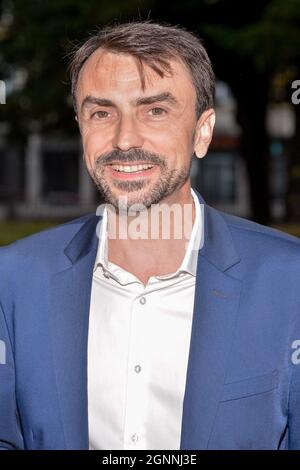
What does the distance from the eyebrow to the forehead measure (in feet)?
0.07

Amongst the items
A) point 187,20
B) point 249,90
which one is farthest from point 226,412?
point 249,90

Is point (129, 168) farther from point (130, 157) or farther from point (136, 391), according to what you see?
point (136, 391)

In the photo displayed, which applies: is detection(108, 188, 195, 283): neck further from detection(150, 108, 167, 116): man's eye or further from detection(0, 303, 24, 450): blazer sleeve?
detection(0, 303, 24, 450): blazer sleeve

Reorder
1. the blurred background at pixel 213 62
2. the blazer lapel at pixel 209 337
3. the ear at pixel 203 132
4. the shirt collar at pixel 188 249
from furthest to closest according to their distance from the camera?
1. the blurred background at pixel 213 62
2. the ear at pixel 203 132
3. the shirt collar at pixel 188 249
4. the blazer lapel at pixel 209 337

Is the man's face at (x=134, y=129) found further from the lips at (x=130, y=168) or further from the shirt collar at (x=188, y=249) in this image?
the shirt collar at (x=188, y=249)

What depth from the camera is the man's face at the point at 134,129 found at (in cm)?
277

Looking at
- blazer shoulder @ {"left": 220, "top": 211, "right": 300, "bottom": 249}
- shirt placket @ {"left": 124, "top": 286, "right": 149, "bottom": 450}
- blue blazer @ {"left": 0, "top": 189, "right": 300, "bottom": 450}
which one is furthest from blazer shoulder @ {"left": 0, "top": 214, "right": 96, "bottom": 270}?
blazer shoulder @ {"left": 220, "top": 211, "right": 300, "bottom": 249}

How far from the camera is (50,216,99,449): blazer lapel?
266 cm

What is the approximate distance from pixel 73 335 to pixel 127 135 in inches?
26.8

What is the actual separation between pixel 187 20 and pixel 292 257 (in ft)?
54.1

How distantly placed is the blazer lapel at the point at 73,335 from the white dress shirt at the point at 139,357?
0.06 meters

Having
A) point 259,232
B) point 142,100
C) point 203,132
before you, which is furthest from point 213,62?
point 142,100

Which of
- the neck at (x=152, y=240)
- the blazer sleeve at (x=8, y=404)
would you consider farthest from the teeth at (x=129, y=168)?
the blazer sleeve at (x=8, y=404)

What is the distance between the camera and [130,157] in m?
2.77
